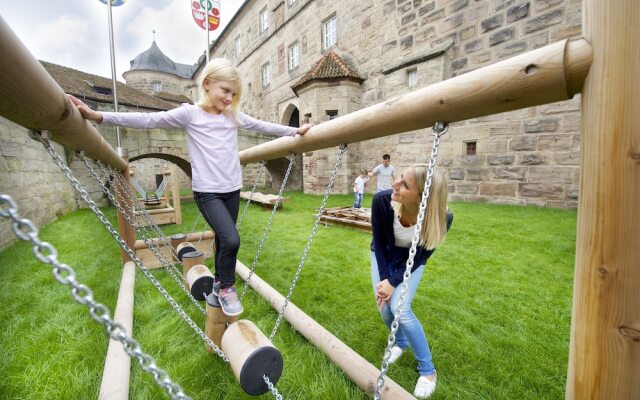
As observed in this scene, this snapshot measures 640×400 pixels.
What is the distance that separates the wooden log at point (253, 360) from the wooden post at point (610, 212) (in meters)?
1.09

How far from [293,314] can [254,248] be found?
2.78 m

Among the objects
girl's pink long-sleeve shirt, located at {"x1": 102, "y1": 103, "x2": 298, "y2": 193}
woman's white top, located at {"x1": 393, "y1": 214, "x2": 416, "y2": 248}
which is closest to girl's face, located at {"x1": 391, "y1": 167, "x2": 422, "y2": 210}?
woman's white top, located at {"x1": 393, "y1": 214, "x2": 416, "y2": 248}

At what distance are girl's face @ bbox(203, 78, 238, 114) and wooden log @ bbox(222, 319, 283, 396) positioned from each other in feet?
4.57

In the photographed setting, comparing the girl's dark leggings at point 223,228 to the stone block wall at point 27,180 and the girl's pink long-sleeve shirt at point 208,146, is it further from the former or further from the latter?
the stone block wall at point 27,180

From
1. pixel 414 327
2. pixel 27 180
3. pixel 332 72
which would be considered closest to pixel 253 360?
pixel 414 327

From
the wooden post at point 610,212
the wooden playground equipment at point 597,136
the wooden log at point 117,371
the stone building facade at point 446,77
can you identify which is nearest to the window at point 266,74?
the stone building facade at point 446,77

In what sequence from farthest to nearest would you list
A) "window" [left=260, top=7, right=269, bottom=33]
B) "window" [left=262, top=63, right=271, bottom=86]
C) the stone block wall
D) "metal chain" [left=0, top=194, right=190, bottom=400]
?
"window" [left=262, top=63, right=271, bottom=86]
"window" [left=260, top=7, right=269, bottom=33]
the stone block wall
"metal chain" [left=0, top=194, right=190, bottom=400]

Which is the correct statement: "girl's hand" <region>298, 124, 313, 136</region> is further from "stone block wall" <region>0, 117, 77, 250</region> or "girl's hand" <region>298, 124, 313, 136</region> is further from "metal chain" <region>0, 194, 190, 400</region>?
"stone block wall" <region>0, 117, 77, 250</region>

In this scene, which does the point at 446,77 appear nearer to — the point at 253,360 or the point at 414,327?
the point at 414,327

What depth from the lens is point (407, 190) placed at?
1.70 meters

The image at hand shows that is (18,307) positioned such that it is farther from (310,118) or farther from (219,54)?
(219,54)

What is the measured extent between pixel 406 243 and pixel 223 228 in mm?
→ 1140

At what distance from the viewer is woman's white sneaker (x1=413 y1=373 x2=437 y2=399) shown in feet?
6.12

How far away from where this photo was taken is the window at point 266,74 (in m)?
18.5
